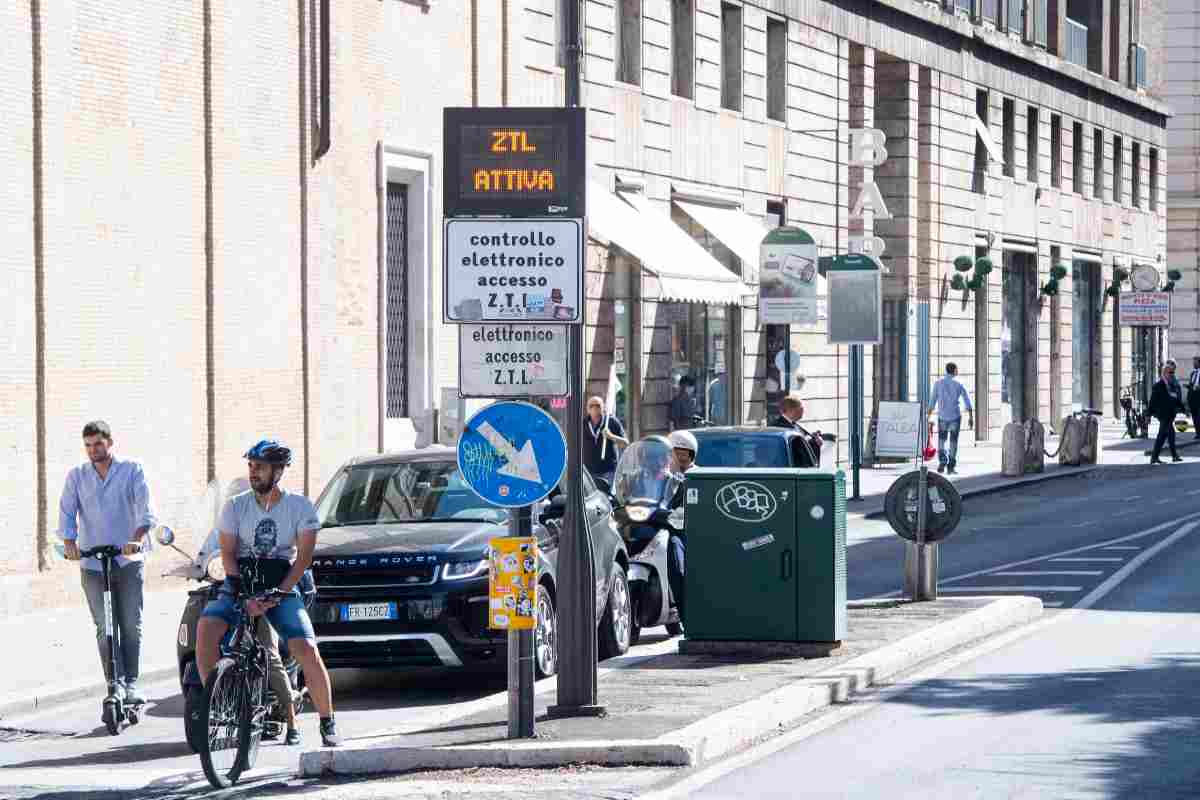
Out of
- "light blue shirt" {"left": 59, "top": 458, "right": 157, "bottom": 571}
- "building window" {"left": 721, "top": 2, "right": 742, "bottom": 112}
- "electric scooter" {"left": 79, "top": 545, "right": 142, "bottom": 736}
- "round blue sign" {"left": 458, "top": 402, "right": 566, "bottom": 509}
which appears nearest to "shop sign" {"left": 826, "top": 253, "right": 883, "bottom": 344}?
"building window" {"left": 721, "top": 2, "right": 742, "bottom": 112}

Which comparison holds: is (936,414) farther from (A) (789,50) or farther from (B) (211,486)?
(B) (211,486)

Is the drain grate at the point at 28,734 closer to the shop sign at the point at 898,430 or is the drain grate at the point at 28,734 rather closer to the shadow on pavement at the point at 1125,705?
the shadow on pavement at the point at 1125,705

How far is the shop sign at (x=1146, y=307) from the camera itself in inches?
2016

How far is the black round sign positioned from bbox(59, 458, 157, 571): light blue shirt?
253 inches

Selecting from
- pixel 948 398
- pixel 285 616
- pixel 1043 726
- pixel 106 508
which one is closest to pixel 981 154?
pixel 948 398

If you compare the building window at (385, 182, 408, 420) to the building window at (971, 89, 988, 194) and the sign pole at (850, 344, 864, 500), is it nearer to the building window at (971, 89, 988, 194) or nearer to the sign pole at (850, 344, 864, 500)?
the sign pole at (850, 344, 864, 500)

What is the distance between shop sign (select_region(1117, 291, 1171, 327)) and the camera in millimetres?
51219

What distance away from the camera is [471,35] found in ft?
89.5

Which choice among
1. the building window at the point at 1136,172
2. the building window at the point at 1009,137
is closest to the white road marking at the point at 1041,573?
the building window at the point at 1009,137

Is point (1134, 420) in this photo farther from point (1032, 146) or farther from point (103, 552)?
point (103, 552)

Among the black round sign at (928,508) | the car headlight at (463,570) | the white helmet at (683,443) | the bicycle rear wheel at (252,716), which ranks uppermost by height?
the white helmet at (683,443)

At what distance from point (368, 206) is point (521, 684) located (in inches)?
573

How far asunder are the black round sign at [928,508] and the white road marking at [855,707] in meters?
1.00

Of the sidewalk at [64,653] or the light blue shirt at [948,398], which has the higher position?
the light blue shirt at [948,398]
